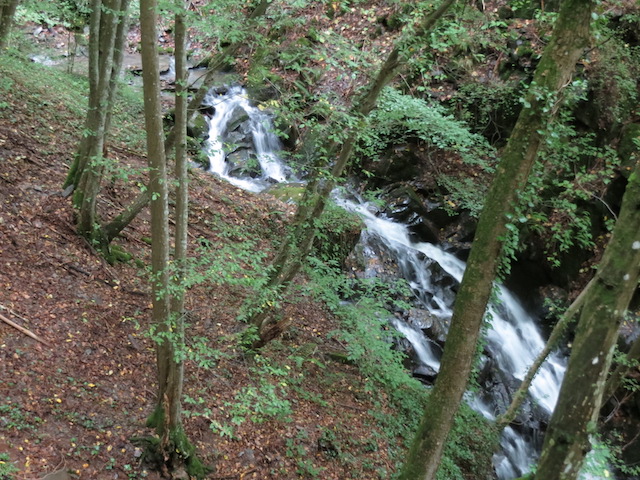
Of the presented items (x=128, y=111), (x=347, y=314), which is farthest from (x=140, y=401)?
Result: (x=128, y=111)

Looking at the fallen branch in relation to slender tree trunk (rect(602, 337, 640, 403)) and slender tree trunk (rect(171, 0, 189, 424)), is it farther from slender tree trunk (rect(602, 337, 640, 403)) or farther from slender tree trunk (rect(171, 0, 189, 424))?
slender tree trunk (rect(602, 337, 640, 403))

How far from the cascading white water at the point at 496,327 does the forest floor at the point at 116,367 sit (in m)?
2.56

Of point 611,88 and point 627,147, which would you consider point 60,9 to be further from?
→ point 627,147

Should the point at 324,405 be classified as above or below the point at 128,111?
below

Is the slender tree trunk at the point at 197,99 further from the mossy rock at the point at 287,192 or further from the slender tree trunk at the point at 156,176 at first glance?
the mossy rock at the point at 287,192

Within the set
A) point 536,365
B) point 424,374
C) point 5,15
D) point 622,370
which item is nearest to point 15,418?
point 424,374

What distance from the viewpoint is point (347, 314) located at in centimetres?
696

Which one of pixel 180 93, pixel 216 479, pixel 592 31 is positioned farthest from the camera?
pixel 216 479

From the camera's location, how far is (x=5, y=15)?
26.8 ft

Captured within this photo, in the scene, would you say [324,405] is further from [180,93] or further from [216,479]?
[180,93]

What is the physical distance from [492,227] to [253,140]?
391 inches

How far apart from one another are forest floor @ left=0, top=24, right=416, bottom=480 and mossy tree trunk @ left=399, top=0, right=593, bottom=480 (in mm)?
1593

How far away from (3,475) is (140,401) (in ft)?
5.25

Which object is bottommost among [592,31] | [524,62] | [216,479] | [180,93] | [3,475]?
[216,479]
